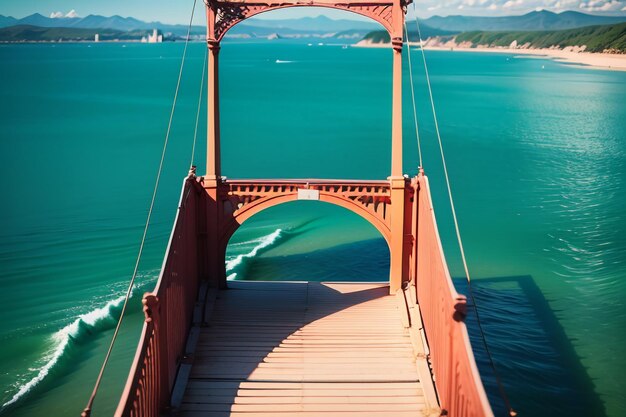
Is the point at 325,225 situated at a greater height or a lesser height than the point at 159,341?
lesser

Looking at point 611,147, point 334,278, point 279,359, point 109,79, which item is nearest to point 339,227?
point 334,278

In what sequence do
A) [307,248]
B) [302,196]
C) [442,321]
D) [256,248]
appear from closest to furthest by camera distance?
[442,321], [302,196], [307,248], [256,248]

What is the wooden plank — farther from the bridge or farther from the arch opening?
the arch opening

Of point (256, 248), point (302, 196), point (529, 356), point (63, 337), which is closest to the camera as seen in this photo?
point (302, 196)

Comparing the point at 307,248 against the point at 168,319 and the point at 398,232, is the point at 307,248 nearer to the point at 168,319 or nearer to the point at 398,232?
the point at 398,232

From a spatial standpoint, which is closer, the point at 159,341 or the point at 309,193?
the point at 159,341

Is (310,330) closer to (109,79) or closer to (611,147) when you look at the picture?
(611,147)

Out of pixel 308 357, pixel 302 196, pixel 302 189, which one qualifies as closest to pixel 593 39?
pixel 302 189

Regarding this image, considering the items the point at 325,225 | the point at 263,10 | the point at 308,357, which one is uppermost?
the point at 263,10
